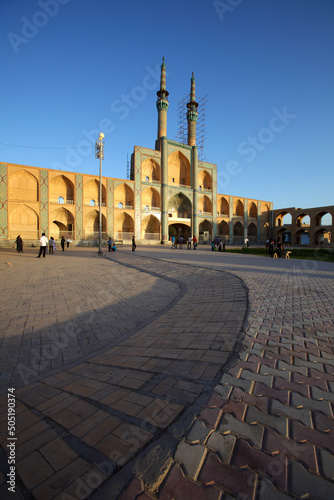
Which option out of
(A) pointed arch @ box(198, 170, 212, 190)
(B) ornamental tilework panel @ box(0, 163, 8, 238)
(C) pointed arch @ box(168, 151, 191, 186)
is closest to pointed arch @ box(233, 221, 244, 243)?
(A) pointed arch @ box(198, 170, 212, 190)

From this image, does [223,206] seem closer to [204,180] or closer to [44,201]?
[204,180]

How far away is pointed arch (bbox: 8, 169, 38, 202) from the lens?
78.6ft

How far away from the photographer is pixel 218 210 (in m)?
39.9

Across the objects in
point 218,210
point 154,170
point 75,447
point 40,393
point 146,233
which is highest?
point 154,170

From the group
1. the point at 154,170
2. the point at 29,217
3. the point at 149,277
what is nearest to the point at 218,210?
the point at 154,170

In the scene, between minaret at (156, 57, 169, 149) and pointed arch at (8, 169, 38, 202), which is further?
minaret at (156, 57, 169, 149)

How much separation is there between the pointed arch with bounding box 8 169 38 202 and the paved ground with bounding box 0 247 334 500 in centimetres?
2558

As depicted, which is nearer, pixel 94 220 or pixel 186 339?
pixel 186 339

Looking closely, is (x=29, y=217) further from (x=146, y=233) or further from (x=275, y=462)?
(x=275, y=462)

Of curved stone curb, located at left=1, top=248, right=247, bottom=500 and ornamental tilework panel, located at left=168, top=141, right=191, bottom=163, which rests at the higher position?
ornamental tilework panel, located at left=168, top=141, right=191, bottom=163

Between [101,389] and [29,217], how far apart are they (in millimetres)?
27765

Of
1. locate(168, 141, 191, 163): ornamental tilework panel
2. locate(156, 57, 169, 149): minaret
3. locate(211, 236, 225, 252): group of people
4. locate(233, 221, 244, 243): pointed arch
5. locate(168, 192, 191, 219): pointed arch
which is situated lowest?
locate(211, 236, 225, 252): group of people

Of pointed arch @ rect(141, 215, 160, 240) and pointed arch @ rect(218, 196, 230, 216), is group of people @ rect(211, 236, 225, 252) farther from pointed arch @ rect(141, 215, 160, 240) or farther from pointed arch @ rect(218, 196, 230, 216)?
pointed arch @ rect(218, 196, 230, 216)

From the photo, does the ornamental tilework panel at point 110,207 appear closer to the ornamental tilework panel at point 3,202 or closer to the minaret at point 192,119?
the ornamental tilework panel at point 3,202
